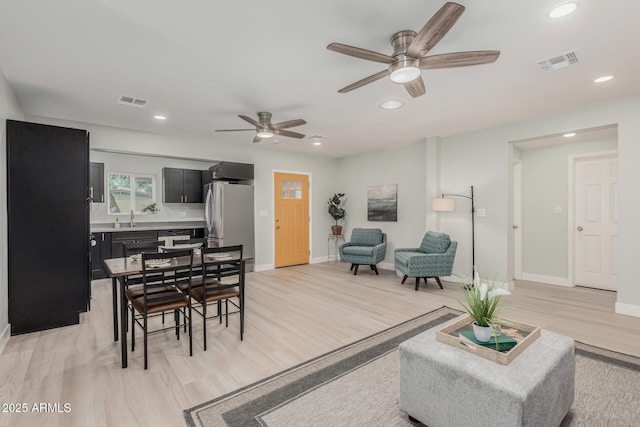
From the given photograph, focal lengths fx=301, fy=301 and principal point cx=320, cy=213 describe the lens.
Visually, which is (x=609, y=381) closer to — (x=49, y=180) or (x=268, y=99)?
(x=268, y=99)

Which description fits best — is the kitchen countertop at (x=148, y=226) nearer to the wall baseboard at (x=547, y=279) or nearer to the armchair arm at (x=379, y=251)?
the armchair arm at (x=379, y=251)

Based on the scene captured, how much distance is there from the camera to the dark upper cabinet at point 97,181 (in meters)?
5.35

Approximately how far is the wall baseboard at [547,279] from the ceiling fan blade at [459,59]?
15.0 feet

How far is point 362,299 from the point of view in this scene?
4262mm

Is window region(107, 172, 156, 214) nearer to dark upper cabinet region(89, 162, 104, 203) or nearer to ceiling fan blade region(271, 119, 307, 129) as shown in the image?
dark upper cabinet region(89, 162, 104, 203)

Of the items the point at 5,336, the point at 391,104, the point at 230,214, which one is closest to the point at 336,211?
the point at 230,214

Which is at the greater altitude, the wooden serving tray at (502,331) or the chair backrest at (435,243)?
the chair backrest at (435,243)

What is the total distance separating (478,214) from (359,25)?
392 centimetres

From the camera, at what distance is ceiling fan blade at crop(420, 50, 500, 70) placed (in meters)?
2.10

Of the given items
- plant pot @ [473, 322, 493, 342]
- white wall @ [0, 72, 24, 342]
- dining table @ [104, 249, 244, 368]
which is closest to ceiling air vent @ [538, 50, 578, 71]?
plant pot @ [473, 322, 493, 342]

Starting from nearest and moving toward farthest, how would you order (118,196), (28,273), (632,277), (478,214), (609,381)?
(609,381) < (28,273) < (632,277) < (478,214) < (118,196)

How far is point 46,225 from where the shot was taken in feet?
10.5

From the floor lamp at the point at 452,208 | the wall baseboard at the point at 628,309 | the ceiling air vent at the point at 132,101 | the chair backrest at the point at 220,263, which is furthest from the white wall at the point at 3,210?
the wall baseboard at the point at 628,309

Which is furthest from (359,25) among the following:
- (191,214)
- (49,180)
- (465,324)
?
(191,214)
